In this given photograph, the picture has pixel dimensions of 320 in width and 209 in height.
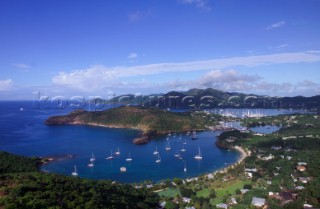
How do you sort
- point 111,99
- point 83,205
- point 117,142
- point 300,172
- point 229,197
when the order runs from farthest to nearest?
point 111,99 → point 117,142 → point 300,172 → point 229,197 → point 83,205

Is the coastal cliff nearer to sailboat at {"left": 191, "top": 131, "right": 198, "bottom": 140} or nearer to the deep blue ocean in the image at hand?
the deep blue ocean

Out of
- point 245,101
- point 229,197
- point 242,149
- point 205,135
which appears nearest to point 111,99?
point 245,101

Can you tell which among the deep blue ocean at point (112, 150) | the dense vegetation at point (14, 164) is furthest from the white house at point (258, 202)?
the dense vegetation at point (14, 164)

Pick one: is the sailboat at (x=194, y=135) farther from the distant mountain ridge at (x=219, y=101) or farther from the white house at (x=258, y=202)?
the distant mountain ridge at (x=219, y=101)

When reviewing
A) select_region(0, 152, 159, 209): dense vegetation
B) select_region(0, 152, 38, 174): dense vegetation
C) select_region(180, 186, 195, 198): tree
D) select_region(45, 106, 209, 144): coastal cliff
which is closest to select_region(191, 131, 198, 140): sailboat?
select_region(45, 106, 209, 144): coastal cliff

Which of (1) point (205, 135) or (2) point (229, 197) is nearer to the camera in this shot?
(2) point (229, 197)

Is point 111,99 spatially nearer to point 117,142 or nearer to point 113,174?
point 117,142
